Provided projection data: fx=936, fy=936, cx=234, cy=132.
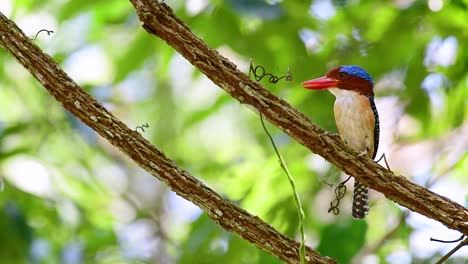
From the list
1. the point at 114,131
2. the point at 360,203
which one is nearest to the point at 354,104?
the point at 360,203

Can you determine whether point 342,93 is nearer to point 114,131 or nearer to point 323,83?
point 323,83

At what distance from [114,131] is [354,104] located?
0.55 m

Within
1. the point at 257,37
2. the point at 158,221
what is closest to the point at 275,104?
the point at 257,37

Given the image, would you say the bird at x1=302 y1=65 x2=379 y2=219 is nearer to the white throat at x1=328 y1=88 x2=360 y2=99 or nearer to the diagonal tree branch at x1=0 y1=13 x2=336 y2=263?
the white throat at x1=328 y1=88 x2=360 y2=99

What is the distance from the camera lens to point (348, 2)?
8.30 feet

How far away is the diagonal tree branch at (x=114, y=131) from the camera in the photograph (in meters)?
1.44

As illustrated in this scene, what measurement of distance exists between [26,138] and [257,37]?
98cm

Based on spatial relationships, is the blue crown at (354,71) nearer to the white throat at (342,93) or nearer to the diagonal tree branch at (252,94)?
the white throat at (342,93)

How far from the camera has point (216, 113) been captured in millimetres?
2750

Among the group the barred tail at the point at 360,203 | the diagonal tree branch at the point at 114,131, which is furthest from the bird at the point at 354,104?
the diagonal tree branch at the point at 114,131

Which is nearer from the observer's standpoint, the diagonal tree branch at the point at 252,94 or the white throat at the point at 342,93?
the diagonal tree branch at the point at 252,94

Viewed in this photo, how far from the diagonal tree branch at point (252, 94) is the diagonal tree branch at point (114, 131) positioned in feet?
0.48

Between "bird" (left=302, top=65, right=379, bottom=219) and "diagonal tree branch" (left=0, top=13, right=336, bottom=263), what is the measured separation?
0.28 meters

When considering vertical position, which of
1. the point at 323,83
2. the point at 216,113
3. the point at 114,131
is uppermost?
the point at 216,113
